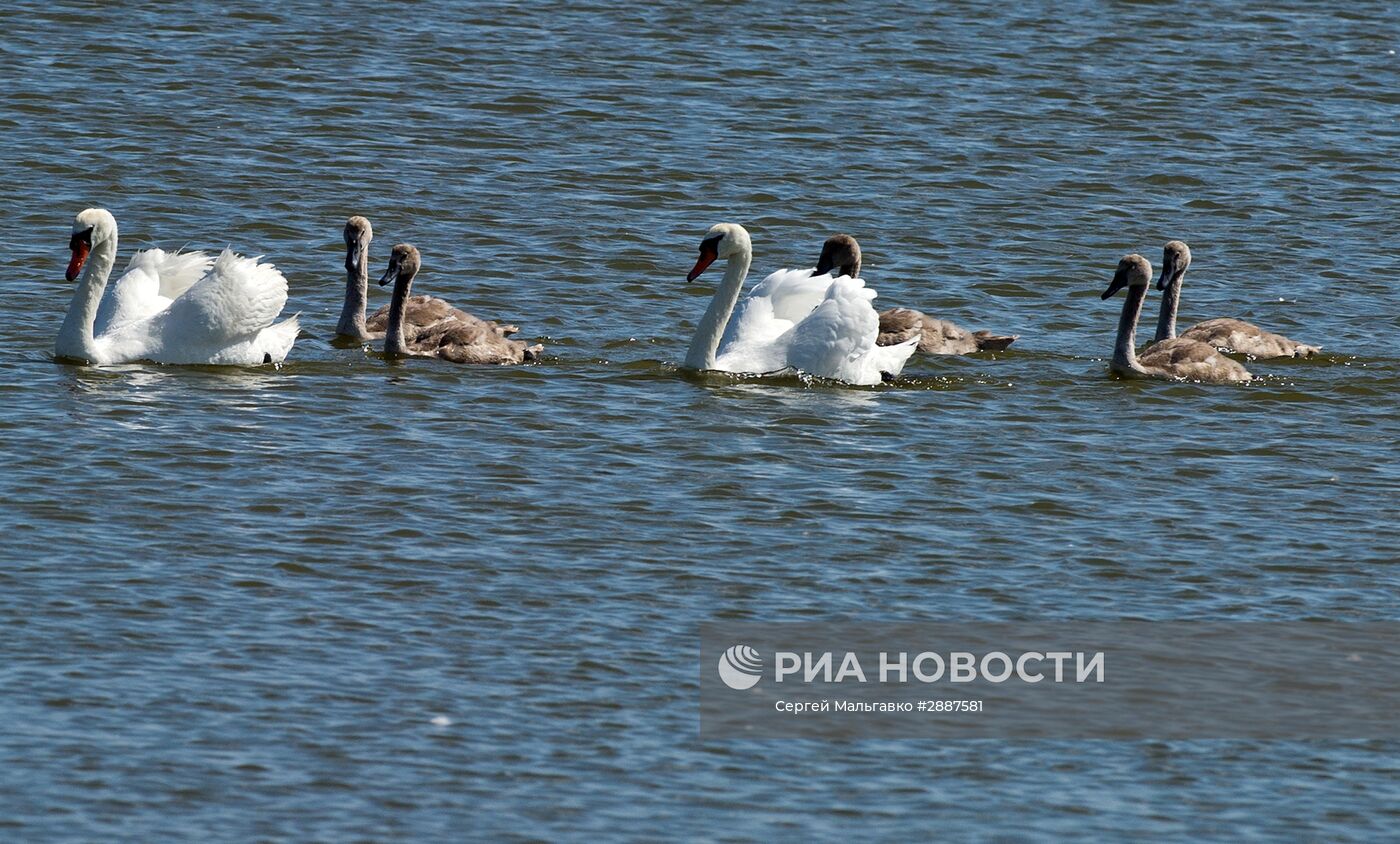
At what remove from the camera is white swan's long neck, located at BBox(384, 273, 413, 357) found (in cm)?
1734

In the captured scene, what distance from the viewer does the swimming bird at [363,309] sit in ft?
58.4

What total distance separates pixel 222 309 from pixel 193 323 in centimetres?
22

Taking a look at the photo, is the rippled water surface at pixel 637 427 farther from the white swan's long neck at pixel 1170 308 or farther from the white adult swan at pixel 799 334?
the white swan's long neck at pixel 1170 308

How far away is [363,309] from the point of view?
1797cm

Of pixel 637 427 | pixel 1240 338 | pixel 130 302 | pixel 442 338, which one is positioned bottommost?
pixel 637 427

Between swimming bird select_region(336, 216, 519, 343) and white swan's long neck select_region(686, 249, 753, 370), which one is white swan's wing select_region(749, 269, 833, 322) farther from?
swimming bird select_region(336, 216, 519, 343)

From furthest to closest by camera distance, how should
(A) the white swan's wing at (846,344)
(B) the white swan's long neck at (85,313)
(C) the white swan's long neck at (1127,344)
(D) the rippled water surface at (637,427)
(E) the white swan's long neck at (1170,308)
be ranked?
(E) the white swan's long neck at (1170,308), (C) the white swan's long neck at (1127,344), (A) the white swan's wing at (846,344), (B) the white swan's long neck at (85,313), (D) the rippled water surface at (637,427)

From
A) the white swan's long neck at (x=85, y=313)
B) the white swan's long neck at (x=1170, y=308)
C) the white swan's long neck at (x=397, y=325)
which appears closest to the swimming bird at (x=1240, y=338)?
the white swan's long neck at (x=1170, y=308)

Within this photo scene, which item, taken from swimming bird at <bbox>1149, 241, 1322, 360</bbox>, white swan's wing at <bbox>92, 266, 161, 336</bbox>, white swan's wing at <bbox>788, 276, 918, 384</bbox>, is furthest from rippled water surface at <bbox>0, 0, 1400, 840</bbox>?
white swan's wing at <bbox>92, 266, 161, 336</bbox>

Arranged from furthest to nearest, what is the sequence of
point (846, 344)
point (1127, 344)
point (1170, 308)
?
point (1170, 308) → point (1127, 344) → point (846, 344)

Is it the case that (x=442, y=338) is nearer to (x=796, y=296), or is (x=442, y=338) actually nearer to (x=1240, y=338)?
(x=796, y=296)

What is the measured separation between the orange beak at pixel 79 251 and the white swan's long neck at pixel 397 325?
6.99 ft

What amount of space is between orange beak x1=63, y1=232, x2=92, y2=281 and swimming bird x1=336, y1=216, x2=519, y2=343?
1857 millimetres

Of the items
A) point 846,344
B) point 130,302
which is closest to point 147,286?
point 130,302
